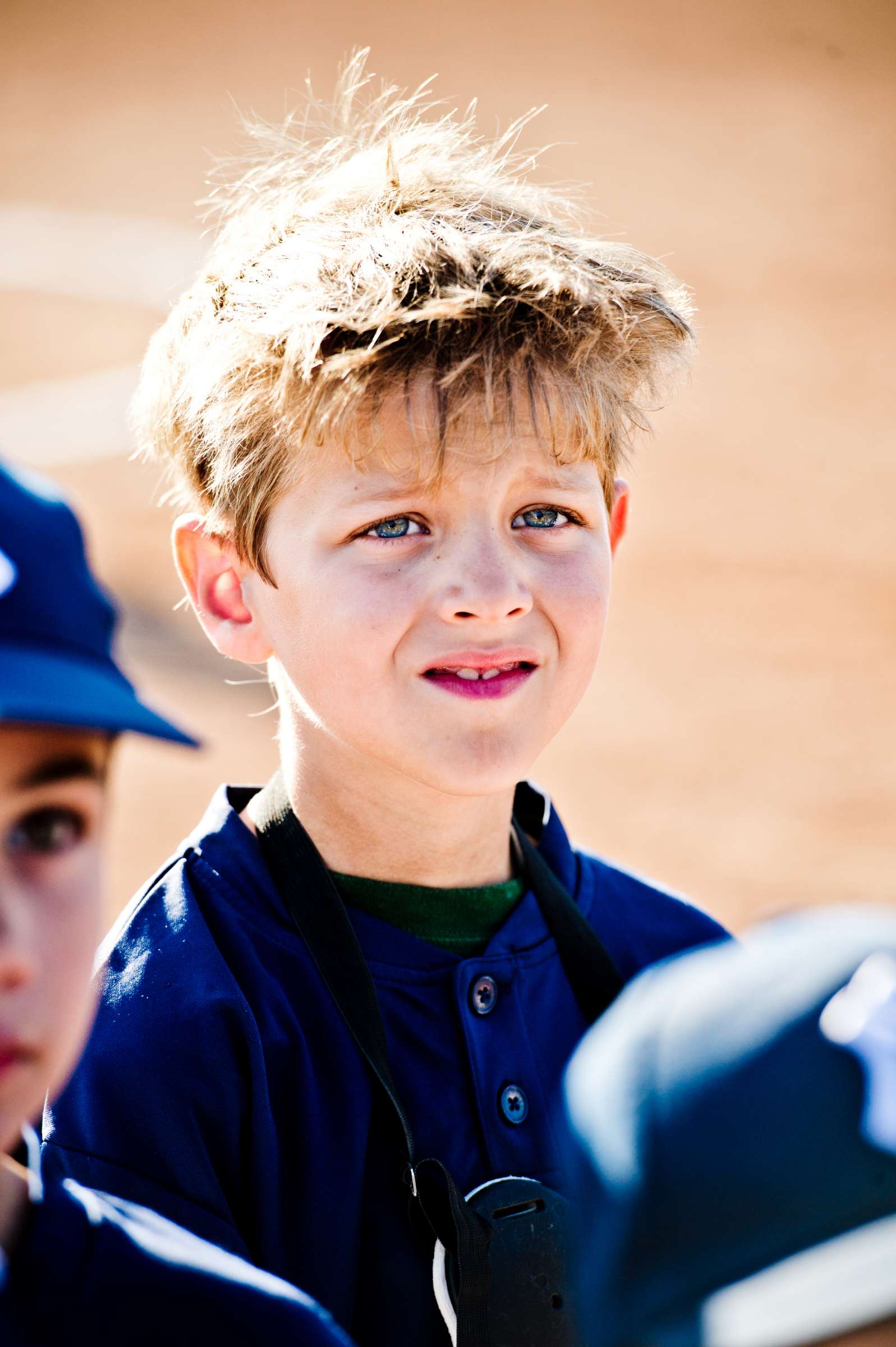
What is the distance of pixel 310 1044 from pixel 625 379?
3.51ft

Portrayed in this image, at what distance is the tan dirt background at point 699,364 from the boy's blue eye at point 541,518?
943 mm

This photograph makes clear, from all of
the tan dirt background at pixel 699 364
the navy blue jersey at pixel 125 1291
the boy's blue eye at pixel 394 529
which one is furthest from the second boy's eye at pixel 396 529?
the tan dirt background at pixel 699 364

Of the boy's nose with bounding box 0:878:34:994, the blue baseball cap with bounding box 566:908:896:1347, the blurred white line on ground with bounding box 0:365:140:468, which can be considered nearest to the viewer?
the blue baseball cap with bounding box 566:908:896:1347

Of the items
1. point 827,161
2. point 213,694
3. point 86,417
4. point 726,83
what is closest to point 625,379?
point 213,694

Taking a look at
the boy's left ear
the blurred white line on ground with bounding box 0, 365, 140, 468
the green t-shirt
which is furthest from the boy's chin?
the blurred white line on ground with bounding box 0, 365, 140, 468

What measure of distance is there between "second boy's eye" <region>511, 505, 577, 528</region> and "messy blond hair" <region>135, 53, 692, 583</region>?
0.08 metres

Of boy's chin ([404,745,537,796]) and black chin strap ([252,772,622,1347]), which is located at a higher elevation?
boy's chin ([404,745,537,796])

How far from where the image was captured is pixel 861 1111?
3.49 ft

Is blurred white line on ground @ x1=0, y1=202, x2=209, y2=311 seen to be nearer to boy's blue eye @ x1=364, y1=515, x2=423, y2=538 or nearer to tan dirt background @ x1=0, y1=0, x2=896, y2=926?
tan dirt background @ x1=0, y1=0, x2=896, y2=926

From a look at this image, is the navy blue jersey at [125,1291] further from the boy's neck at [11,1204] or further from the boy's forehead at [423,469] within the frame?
the boy's forehead at [423,469]

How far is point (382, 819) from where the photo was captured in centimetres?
215

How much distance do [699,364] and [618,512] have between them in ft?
24.0

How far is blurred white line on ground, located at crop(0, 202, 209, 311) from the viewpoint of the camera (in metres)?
11.0

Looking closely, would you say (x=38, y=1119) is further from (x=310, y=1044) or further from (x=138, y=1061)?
(x=310, y=1044)
